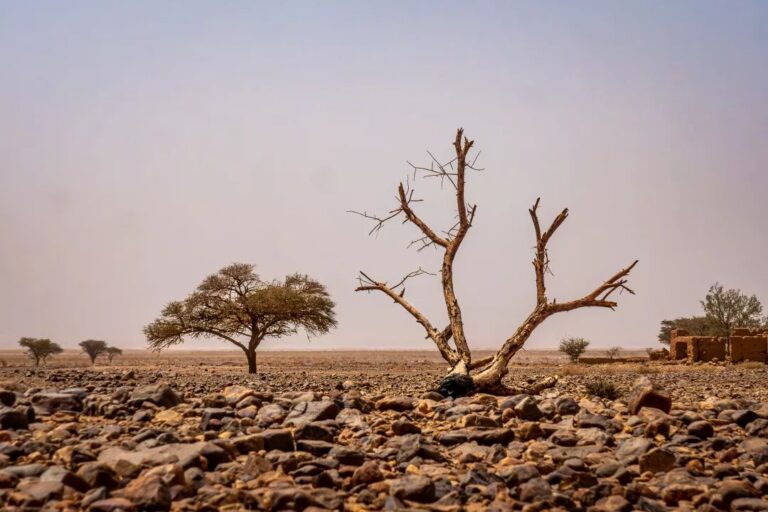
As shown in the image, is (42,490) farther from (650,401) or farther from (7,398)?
(650,401)

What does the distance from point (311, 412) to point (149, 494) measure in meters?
2.86

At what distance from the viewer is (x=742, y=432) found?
6.87 meters

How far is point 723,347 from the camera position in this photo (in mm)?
34469

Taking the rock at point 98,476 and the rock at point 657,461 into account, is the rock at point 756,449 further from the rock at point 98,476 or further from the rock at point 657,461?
the rock at point 98,476

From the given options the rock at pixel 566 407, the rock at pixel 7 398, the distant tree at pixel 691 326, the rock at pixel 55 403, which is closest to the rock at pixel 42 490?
the rock at pixel 55 403

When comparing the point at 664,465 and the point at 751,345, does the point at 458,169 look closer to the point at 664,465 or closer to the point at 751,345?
the point at 664,465

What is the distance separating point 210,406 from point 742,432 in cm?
573

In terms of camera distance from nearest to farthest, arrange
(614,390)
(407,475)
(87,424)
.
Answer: (407,475) → (87,424) → (614,390)

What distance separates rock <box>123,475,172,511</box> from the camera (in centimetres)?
414

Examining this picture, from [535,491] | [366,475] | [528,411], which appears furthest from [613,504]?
[528,411]

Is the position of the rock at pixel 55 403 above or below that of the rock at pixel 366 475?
above

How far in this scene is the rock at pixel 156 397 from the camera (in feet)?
24.8

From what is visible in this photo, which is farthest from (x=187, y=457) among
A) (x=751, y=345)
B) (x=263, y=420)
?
(x=751, y=345)

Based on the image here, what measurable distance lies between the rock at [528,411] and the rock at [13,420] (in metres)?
4.99
